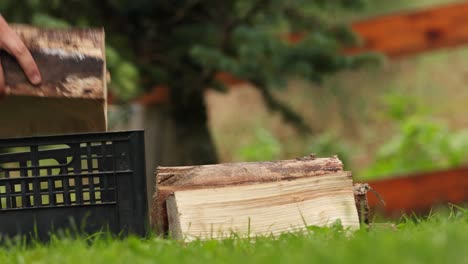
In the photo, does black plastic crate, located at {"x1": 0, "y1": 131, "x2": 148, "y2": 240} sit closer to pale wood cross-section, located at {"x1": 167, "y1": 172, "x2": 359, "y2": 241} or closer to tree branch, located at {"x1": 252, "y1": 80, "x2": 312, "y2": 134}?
pale wood cross-section, located at {"x1": 167, "y1": 172, "x2": 359, "y2": 241}

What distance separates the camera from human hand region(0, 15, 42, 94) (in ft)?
9.80

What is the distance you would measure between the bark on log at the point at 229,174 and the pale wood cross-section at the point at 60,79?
1.15 ft

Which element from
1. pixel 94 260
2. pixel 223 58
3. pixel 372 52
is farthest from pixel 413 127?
pixel 94 260

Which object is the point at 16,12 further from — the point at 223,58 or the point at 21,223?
the point at 21,223

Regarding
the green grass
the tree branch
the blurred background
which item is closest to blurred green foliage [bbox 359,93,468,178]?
the blurred background

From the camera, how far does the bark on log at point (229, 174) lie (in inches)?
119

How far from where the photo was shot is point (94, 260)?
2344mm

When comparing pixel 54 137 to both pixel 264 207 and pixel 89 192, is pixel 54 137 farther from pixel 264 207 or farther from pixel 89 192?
pixel 264 207

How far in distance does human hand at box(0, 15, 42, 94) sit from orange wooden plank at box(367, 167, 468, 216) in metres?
3.87

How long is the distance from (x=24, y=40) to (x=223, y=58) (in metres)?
2.84

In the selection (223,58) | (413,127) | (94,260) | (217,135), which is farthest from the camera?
(217,135)

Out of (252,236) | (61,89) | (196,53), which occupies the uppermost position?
(196,53)

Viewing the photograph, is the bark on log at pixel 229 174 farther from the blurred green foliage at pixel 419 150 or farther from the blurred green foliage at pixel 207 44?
the blurred green foliage at pixel 419 150

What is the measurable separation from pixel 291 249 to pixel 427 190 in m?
4.34
